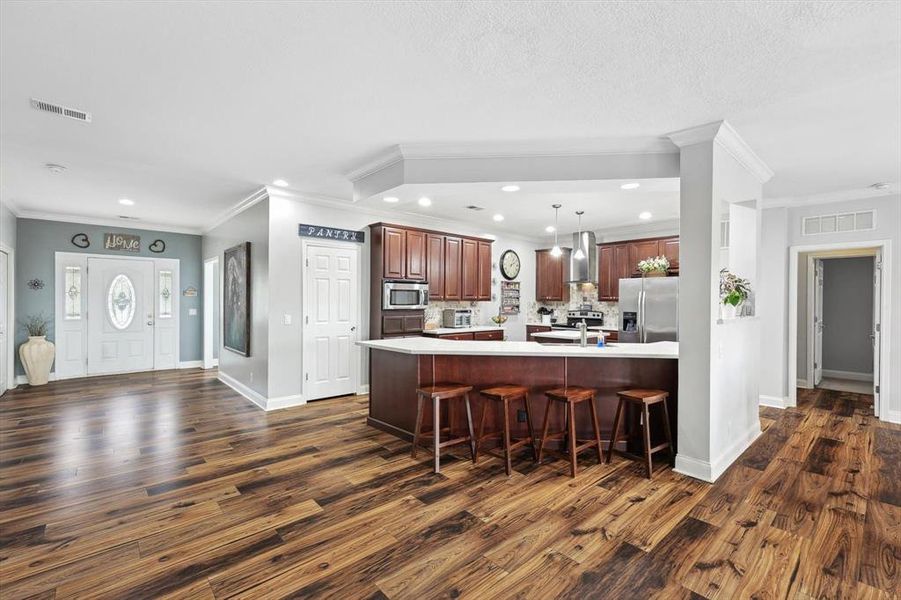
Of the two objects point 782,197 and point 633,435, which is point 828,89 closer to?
point 633,435

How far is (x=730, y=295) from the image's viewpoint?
3734mm

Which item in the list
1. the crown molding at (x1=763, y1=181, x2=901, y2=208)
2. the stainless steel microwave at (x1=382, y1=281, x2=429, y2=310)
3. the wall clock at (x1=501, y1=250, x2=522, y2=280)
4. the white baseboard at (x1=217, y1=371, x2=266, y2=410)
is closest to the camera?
the crown molding at (x1=763, y1=181, x2=901, y2=208)

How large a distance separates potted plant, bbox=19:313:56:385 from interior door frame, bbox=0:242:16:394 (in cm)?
12

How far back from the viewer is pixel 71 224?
6953mm

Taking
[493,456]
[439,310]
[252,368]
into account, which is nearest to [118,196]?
[252,368]

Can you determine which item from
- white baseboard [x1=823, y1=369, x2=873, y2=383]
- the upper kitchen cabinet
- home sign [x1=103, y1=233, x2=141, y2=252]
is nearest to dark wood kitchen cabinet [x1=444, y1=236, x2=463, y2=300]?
the upper kitchen cabinet

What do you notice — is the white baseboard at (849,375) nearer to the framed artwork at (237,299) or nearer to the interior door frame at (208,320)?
the framed artwork at (237,299)

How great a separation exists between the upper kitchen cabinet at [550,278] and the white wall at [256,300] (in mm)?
5127

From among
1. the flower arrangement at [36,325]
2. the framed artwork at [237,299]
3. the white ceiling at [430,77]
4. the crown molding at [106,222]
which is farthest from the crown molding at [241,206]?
the flower arrangement at [36,325]

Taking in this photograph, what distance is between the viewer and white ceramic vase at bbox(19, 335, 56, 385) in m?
6.34

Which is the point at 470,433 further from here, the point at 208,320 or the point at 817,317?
the point at 208,320

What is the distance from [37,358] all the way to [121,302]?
1.39 meters

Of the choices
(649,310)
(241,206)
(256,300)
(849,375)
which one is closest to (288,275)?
(256,300)

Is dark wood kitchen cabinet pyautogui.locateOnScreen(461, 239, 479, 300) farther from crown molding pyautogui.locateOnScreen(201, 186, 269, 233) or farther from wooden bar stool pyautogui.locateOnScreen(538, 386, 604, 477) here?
wooden bar stool pyautogui.locateOnScreen(538, 386, 604, 477)
